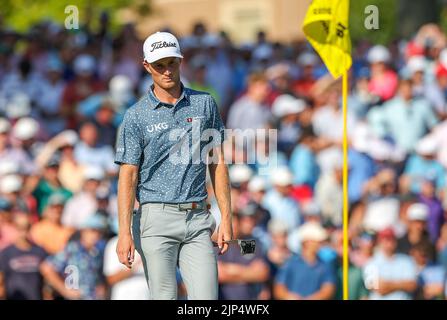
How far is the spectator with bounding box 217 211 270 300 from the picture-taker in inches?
561

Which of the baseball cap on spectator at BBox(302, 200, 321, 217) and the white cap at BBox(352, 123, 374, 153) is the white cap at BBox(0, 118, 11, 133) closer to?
the baseball cap on spectator at BBox(302, 200, 321, 217)

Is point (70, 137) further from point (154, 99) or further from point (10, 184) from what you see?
point (154, 99)

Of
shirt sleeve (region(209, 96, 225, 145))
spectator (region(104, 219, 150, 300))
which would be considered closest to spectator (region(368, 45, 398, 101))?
spectator (region(104, 219, 150, 300))

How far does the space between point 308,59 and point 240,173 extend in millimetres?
4850

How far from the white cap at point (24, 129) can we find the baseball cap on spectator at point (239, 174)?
2.67 metres

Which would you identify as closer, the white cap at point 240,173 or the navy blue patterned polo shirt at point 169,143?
the navy blue patterned polo shirt at point 169,143

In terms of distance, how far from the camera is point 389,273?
14.1 m

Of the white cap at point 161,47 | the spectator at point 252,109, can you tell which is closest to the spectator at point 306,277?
the spectator at point 252,109

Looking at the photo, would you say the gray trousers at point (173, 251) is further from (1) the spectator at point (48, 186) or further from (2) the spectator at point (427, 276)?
(1) the spectator at point (48, 186)

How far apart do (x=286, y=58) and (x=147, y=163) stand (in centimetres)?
1170

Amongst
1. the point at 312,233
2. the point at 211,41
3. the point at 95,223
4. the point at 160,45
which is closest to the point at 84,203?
the point at 95,223

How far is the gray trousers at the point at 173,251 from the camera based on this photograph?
9.71 m

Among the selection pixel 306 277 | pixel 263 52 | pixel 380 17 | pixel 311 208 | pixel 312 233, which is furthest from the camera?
pixel 380 17

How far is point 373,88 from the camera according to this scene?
18.8 meters
